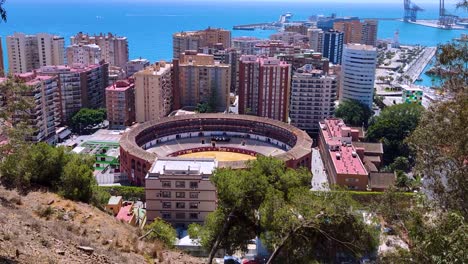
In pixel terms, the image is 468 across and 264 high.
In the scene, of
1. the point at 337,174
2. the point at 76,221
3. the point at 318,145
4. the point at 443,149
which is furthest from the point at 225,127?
the point at 443,149

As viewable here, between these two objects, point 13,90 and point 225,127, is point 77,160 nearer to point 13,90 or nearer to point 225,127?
point 13,90

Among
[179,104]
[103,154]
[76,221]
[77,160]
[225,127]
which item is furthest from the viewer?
[179,104]

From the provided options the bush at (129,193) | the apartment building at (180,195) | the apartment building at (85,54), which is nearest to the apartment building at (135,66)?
the apartment building at (85,54)

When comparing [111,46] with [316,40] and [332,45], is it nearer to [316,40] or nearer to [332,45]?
[316,40]

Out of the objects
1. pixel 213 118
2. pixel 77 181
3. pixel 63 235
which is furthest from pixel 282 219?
pixel 213 118

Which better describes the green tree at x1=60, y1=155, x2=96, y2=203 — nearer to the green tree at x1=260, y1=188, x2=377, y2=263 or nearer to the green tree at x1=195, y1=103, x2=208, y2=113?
the green tree at x1=260, y1=188, x2=377, y2=263

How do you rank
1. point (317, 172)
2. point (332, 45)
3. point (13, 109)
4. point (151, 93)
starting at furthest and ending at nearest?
point (332, 45) < point (151, 93) < point (317, 172) < point (13, 109)

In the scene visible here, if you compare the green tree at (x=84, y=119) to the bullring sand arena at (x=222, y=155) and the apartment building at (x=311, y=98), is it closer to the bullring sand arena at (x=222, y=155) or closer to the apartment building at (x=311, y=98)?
the bullring sand arena at (x=222, y=155)
